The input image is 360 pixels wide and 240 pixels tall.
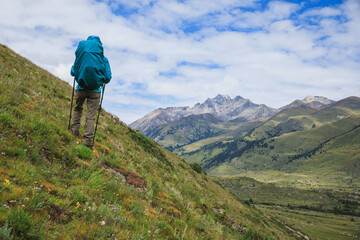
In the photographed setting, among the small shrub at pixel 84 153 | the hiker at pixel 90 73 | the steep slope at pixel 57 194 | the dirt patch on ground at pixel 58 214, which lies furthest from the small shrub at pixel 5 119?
the dirt patch on ground at pixel 58 214

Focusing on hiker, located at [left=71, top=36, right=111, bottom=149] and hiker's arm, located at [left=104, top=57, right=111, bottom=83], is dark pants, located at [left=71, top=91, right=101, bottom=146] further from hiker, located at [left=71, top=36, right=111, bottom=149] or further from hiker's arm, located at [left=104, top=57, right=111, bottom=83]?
hiker's arm, located at [left=104, top=57, right=111, bottom=83]

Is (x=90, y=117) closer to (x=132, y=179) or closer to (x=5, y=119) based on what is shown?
(x=5, y=119)

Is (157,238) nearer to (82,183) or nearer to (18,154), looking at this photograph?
(82,183)

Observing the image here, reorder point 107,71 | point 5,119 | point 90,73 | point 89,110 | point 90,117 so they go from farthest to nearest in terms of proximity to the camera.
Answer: point 89,110 < point 90,117 < point 107,71 < point 90,73 < point 5,119

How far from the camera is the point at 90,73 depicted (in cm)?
784

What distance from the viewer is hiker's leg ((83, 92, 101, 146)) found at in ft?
27.4

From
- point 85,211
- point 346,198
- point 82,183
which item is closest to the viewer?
point 85,211

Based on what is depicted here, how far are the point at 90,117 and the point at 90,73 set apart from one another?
1911mm

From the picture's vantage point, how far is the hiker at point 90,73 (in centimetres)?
780

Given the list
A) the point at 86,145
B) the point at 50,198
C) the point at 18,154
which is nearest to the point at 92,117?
the point at 86,145

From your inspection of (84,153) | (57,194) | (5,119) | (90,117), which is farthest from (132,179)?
(5,119)

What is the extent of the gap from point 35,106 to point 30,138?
3.46m

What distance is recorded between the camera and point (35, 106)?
29.4ft

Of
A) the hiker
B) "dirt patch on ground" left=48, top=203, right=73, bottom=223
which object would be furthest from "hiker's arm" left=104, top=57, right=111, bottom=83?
"dirt patch on ground" left=48, top=203, right=73, bottom=223
